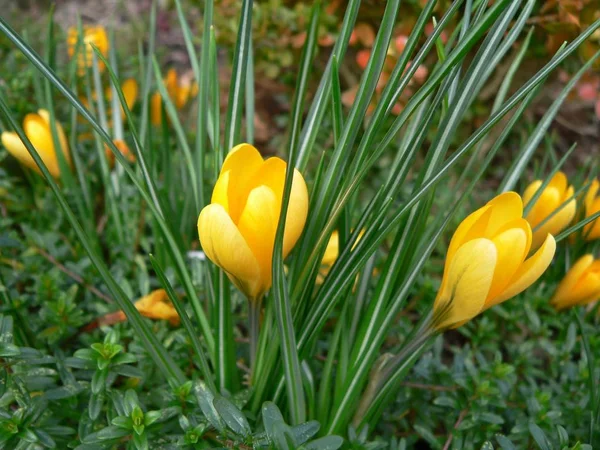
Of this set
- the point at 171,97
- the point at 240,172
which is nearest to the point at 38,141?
the point at 171,97

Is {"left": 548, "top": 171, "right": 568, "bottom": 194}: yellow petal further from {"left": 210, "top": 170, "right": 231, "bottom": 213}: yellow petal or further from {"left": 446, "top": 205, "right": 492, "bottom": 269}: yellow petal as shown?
{"left": 210, "top": 170, "right": 231, "bottom": 213}: yellow petal

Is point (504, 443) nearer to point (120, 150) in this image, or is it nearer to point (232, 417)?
point (232, 417)

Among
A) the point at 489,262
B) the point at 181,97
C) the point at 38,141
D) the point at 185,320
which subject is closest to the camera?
the point at 489,262

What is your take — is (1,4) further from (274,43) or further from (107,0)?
(274,43)

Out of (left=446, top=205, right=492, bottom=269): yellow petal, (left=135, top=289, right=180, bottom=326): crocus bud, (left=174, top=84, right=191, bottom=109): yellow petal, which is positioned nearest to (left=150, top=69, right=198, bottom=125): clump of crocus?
(left=174, top=84, right=191, bottom=109): yellow petal

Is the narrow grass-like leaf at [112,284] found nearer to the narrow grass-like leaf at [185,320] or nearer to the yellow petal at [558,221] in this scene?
the narrow grass-like leaf at [185,320]

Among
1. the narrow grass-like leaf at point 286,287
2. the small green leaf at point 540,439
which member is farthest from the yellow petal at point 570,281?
the narrow grass-like leaf at point 286,287
